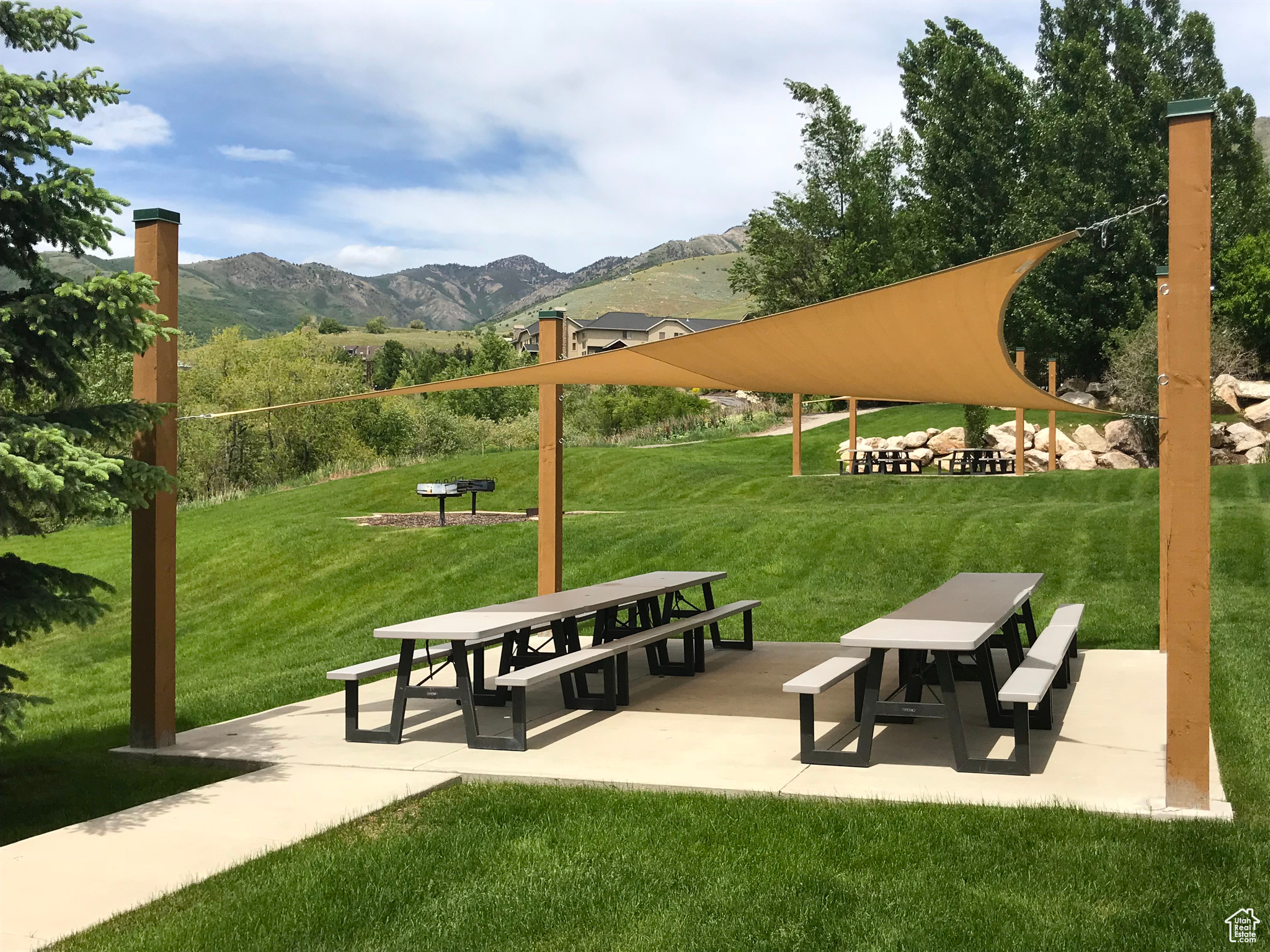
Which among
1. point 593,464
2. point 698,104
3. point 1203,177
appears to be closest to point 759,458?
point 593,464

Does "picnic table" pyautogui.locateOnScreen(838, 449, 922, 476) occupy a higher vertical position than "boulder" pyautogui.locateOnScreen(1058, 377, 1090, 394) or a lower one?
lower

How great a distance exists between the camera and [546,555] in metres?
7.86

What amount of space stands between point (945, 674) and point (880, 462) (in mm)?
15004

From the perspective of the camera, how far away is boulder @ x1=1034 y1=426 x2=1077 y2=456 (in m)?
21.4

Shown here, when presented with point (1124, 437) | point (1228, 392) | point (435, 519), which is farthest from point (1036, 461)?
point (435, 519)

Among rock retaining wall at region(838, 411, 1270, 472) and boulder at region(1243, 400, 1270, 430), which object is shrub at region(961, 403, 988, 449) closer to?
rock retaining wall at region(838, 411, 1270, 472)

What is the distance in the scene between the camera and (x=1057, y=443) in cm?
2194

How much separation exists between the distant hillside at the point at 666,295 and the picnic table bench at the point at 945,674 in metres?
113

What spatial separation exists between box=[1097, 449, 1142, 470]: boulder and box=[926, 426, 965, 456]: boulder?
8.61 ft

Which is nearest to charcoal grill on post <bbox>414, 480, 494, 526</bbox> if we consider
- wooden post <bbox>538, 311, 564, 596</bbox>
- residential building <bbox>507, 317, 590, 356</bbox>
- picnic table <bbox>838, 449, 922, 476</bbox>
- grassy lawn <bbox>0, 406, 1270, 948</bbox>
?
grassy lawn <bbox>0, 406, 1270, 948</bbox>

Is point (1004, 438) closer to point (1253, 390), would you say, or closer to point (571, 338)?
point (1253, 390)

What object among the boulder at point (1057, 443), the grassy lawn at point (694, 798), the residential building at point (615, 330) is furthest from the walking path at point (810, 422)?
Result: the residential building at point (615, 330)

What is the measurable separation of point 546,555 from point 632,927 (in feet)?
16.3

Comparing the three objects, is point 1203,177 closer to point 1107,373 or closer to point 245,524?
point 245,524
